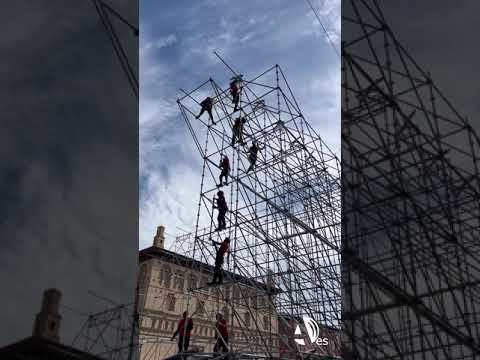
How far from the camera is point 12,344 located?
100 inches

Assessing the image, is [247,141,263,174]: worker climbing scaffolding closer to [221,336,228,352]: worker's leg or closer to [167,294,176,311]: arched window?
[221,336,228,352]: worker's leg

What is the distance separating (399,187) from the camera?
29.9ft

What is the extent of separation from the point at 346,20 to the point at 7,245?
877 centimetres

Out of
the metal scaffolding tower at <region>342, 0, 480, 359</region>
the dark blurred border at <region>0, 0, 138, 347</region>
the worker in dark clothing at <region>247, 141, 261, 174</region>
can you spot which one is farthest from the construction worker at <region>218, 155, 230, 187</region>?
the dark blurred border at <region>0, 0, 138, 347</region>

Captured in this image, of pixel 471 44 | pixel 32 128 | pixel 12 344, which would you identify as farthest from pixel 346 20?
pixel 12 344

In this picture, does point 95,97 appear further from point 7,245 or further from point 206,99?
point 206,99

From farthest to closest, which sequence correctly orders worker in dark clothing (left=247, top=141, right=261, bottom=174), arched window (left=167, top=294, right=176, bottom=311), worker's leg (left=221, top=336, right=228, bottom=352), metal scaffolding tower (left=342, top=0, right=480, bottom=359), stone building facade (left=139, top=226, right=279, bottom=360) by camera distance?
arched window (left=167, top=294, right=176, bottom=311) → stone building facade (left=139, top=226, right=279, bottom=360) → worker in dark clothing (left=247, top=141, right=261, bottom=174) → worker's leg (left=221, top=336, right=228, bottom=352) → metal scaffolding tower (left=342, top=0, right=480, bottom=359)

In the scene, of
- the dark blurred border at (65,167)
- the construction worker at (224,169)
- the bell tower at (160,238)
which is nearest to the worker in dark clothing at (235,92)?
the construction worker at (224,169)

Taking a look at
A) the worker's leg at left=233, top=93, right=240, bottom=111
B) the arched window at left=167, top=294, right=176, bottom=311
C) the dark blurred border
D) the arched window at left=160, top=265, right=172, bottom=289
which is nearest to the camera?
the dark blurred border

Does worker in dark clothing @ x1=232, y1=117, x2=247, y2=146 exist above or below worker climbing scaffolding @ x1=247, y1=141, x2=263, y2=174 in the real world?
above

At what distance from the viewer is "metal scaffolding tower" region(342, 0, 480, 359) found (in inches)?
335

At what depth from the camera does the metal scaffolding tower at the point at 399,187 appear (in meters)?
8.50

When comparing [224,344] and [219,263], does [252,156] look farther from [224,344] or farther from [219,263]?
[224,344]

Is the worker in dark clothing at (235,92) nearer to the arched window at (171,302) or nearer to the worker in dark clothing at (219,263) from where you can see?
the worker in dark clothing at (219,263)
